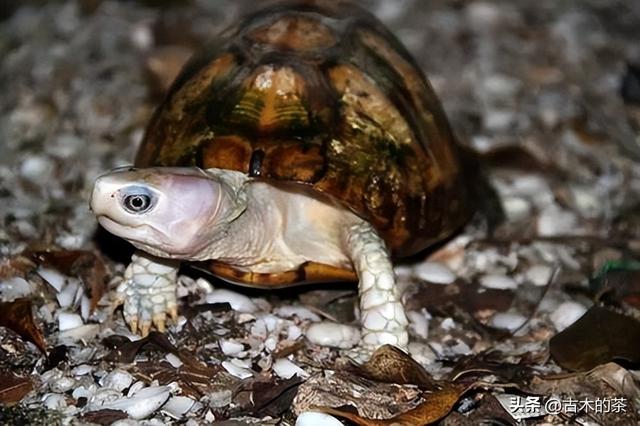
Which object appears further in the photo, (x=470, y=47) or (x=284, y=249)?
(x=470, y=47)

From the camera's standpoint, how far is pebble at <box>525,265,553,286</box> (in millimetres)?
3154

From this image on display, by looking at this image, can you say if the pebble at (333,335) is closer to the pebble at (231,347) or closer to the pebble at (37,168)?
the pebble at (231,347)

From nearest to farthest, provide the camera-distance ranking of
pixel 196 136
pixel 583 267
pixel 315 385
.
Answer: pixel 315 385
pixel 196 136
pixel 583 267

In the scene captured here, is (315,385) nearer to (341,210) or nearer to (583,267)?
(341,210)

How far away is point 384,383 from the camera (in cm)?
256

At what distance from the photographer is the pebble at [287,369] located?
259 cm

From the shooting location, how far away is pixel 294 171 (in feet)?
8.80

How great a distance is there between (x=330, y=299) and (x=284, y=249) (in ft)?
0.75

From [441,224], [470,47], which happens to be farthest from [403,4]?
[441,224]

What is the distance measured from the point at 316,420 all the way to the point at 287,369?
268mm

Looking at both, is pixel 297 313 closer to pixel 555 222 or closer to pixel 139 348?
pixel 139 348

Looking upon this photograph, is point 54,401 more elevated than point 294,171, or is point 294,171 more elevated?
point 294,171

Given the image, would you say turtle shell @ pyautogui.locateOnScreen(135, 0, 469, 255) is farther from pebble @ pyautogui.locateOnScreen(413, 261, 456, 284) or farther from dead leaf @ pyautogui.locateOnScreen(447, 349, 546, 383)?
dead leaf @ pyautogui.locateOnScreen(447, 349, 546, 383)

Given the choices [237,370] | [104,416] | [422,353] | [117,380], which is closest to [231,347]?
[237,370]
